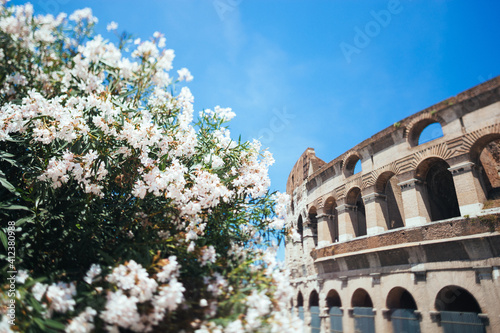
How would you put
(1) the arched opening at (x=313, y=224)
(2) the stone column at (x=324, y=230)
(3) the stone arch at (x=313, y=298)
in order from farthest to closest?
(1) the arched opening at (x=313, y=224)
(3) the stone arch at (x=313, y=298)
(2) the stone column at (x=324, y=230)

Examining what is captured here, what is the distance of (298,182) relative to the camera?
64.4 feet

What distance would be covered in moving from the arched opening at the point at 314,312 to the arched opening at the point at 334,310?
3.57ft

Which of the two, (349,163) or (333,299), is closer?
(333,299)

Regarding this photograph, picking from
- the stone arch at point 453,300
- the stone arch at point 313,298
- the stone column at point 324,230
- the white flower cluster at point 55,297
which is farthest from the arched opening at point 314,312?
the white flower cluster at point 55,297

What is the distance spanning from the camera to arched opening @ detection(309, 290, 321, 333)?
49.6 feet

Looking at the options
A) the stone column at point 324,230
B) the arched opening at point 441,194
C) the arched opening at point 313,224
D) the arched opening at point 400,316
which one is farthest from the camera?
the arched opening at point 313,224

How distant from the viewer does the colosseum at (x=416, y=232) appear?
931 cm

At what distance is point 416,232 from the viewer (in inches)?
418

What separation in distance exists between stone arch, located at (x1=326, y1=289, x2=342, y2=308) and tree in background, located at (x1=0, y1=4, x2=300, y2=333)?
11318 millimetres

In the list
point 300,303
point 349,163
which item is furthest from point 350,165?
point 300,303

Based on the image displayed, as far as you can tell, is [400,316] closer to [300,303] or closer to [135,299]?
[300,303]

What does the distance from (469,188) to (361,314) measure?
6472 mm

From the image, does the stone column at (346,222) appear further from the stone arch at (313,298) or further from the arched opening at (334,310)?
the stone arch at (313,298)

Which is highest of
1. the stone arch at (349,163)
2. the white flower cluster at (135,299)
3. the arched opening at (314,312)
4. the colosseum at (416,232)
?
the stone arch at (349,163)
